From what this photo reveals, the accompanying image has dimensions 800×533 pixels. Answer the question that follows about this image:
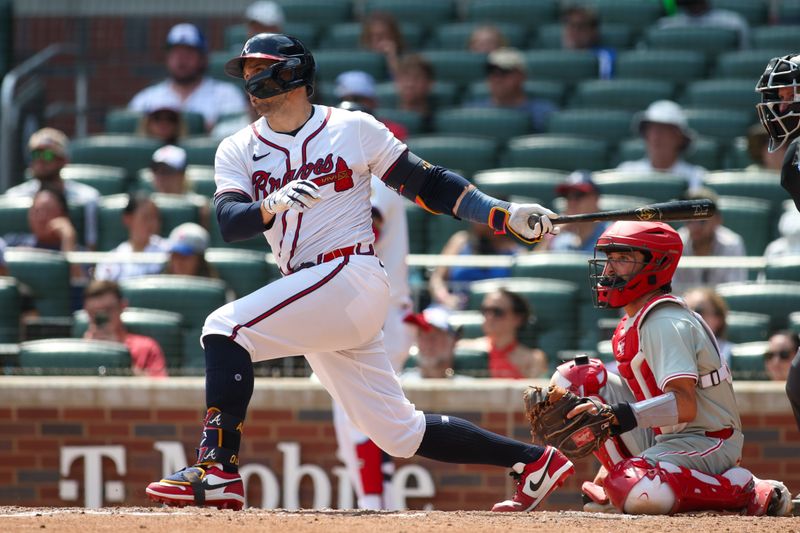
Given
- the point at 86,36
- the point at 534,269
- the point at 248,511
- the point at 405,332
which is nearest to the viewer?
the point at 248,511

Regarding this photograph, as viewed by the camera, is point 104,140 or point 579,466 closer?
point 579,466

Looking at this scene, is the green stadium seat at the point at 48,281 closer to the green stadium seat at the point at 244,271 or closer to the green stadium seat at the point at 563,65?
the green stadium seat at the point at 244,271

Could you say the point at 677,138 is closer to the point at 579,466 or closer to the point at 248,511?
the point at 579,466

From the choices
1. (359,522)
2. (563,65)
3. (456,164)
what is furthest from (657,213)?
(563,65)

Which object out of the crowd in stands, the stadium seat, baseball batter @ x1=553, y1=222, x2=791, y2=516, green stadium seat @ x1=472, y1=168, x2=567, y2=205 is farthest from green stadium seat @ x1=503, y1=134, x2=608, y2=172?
baseball batter @ x1=553, y1=222, x2=791, y2=516

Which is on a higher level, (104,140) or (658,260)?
(104,140)

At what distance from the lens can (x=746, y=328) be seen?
6.58 metres

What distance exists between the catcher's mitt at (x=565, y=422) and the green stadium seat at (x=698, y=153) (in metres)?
4.35

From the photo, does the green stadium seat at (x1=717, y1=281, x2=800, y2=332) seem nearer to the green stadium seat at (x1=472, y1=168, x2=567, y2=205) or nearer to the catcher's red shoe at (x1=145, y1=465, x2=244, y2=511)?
the green stadium seat at (x1=472, y1=168, x2=567, y2=205)

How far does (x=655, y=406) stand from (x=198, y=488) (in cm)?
143

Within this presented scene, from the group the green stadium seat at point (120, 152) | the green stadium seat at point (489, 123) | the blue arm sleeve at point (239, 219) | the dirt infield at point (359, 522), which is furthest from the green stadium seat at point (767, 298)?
the green stadium seat at point (120, 152)

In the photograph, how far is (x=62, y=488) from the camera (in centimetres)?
654

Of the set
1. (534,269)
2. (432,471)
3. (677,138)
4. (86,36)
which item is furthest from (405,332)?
(86,36)

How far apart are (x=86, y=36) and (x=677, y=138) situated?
18.4ft
